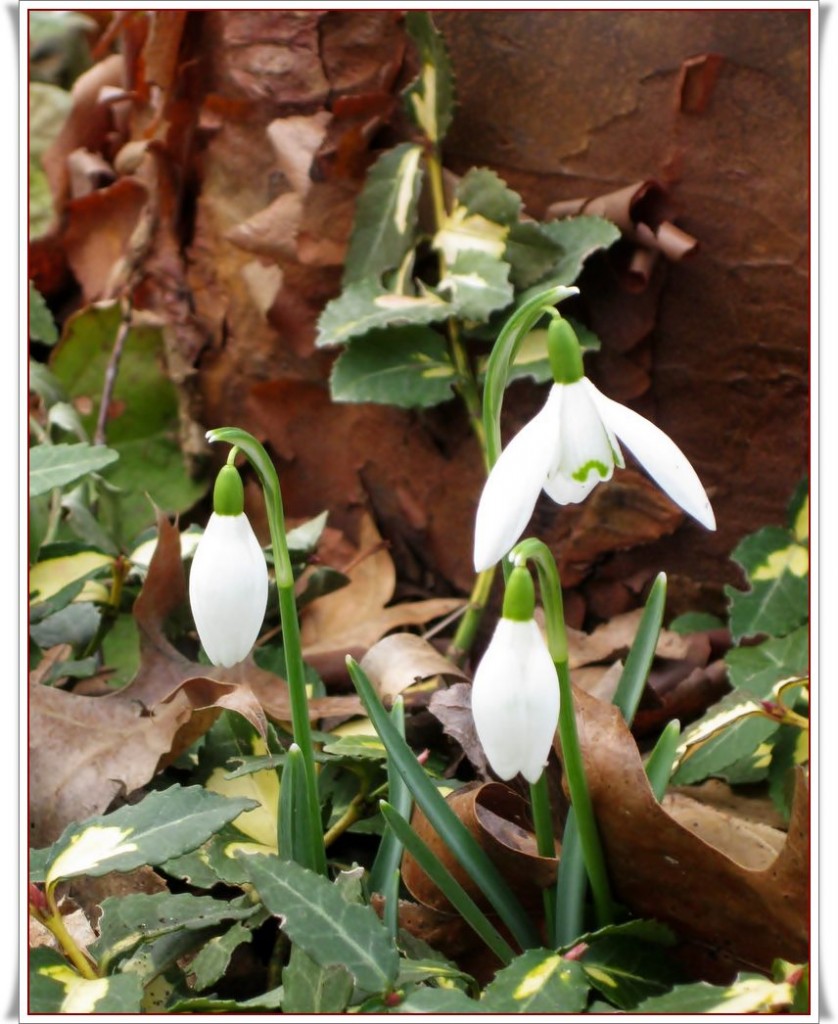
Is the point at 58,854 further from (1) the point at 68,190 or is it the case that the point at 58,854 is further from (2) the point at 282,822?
(1) the point at 68,190

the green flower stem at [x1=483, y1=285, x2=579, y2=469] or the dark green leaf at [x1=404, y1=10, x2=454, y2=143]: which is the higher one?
the dark green leaf at [x1=404, y1=10, x2=454, y2=143]

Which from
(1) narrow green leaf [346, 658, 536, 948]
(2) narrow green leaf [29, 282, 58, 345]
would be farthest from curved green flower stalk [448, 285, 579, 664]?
(2) narrow green leaf [29, 282, 58, 345]

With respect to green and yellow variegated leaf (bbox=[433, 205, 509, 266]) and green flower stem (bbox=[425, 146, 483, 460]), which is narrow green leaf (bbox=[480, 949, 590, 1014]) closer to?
green flower stem (bbox=[425, 146, 483, 460])

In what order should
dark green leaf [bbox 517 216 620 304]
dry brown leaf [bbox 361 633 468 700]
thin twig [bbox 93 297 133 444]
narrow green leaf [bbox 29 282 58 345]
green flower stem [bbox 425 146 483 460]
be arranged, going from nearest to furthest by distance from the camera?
dry brown leaf [bbox 361 633 468 700]
dark green leaf [bbox 517 216 620 304]
green flower stem [bbox 425 146 483 460]
thin twig [bbox 93 297 133 444]
narrow green leaf [bbox 29 282 58 345]

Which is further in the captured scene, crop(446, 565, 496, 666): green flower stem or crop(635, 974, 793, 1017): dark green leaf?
crop(446, 565, 496, 666): green flower stem

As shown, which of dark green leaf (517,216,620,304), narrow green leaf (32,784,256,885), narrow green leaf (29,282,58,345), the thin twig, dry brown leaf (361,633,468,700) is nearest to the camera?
narrow green leaf (32,784,256,885)

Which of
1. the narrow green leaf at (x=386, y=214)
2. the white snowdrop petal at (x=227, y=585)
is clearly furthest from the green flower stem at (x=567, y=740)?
the narrow green leaf at (x=386, y=214)

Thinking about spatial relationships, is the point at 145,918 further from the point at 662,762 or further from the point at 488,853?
the point at 662,762

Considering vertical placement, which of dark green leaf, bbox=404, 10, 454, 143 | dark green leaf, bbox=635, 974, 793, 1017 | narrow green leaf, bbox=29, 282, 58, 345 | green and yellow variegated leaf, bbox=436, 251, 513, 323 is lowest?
dark green leaf, bbox=635, 974, 793, 1017
